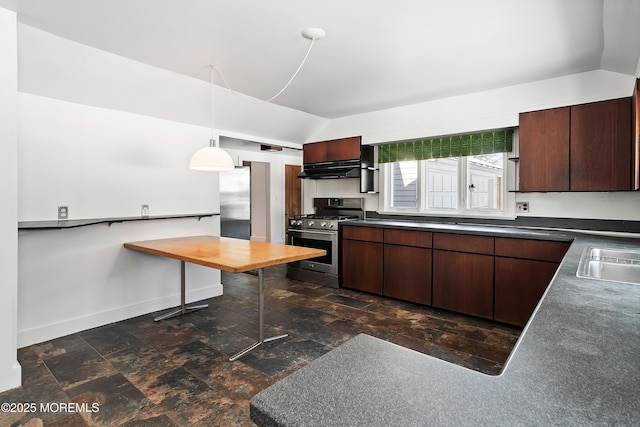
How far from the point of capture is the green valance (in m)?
3.70

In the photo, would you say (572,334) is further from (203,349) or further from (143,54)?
(143,54)

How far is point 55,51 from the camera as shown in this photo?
2.56 m

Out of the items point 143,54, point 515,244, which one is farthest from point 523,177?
point 143,54

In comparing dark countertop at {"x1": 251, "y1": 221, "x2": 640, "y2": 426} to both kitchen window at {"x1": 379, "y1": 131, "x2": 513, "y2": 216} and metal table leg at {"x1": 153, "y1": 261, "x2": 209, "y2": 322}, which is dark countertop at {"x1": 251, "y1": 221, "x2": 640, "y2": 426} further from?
kitchen window at {"x1": 379, "y1": 131, "x2": 513, "y2": 216}

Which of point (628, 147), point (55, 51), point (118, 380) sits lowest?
point (118, 380)

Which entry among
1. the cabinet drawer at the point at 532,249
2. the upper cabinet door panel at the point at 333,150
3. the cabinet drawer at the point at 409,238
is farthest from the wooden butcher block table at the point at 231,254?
the upper cabinet door panel at the point at 333,150

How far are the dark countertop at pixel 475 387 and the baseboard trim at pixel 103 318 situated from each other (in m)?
3.25

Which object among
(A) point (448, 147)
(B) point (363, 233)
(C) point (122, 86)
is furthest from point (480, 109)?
(C) point (122, 86)

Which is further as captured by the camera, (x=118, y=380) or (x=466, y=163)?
(x=466, y=163)

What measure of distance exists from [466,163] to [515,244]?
4.31 ft

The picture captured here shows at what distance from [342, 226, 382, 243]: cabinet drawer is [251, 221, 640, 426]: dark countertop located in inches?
125

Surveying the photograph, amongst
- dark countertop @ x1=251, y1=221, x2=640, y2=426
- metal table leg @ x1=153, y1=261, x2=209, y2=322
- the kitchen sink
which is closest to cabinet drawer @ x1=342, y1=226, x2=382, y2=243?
metal table leg @ x1=153, y1=261, x2=209, y2=322

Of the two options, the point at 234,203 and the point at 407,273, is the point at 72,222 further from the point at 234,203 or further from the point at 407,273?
the point at 407,273

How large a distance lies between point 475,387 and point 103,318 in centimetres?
364
